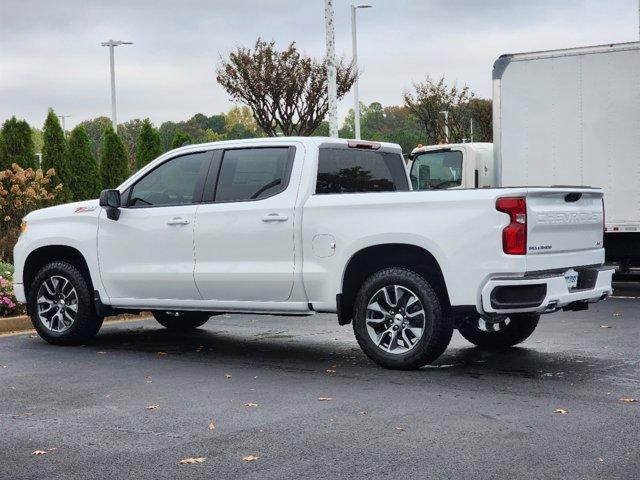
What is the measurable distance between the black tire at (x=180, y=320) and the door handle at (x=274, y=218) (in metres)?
3.05

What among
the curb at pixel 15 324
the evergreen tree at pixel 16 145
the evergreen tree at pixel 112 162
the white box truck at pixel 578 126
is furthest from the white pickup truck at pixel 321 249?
the evergreen tree at pixel 112 162

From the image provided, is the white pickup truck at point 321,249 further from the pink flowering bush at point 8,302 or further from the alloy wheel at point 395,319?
the pink flowering bush at point 8,302

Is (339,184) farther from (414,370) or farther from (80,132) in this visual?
(80,132)

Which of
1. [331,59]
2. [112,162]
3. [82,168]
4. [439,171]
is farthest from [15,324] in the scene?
[112,162]

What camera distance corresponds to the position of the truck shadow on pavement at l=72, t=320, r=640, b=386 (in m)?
8.73

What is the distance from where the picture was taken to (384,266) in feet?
29.9

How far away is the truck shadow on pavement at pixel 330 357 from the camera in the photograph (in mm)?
8727

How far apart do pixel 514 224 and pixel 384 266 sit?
1.38 m

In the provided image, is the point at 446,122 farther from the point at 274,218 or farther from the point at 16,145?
the point at 274,218

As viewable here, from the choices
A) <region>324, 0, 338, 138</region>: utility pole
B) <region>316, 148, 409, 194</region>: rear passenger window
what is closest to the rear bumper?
<region>316, 148, 409, 194</region>: rear passenger window

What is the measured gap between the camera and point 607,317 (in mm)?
12984

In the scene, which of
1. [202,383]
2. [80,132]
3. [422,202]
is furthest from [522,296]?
[80,132]

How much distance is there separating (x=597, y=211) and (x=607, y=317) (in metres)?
4.01

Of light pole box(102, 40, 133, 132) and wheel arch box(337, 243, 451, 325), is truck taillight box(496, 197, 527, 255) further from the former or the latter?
light pole box(102, 40, 133, 132)
